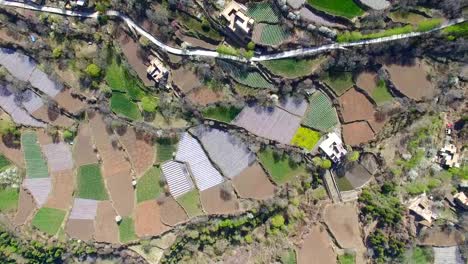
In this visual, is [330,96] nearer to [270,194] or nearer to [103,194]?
[270,194]

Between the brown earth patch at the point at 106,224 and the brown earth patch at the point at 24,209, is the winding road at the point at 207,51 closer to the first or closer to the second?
the brown earth patch at the point at 106,224

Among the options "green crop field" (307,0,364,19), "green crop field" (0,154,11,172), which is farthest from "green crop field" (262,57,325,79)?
"green crop field" (0,154,11,172)

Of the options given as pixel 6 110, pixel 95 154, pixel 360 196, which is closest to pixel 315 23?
pixel 360 196

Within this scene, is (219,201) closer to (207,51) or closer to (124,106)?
(124,106)

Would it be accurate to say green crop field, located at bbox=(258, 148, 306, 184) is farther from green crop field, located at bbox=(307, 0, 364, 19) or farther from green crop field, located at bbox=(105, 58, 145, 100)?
green crop field, located at bbox=(307, 0, 364, 19)

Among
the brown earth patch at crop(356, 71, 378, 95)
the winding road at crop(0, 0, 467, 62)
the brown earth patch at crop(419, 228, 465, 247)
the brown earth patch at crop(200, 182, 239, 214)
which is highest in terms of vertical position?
the winding road at crop(0, 0, 467, 62)

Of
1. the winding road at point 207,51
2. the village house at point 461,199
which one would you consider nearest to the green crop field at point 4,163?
the winding road at point 207,51
